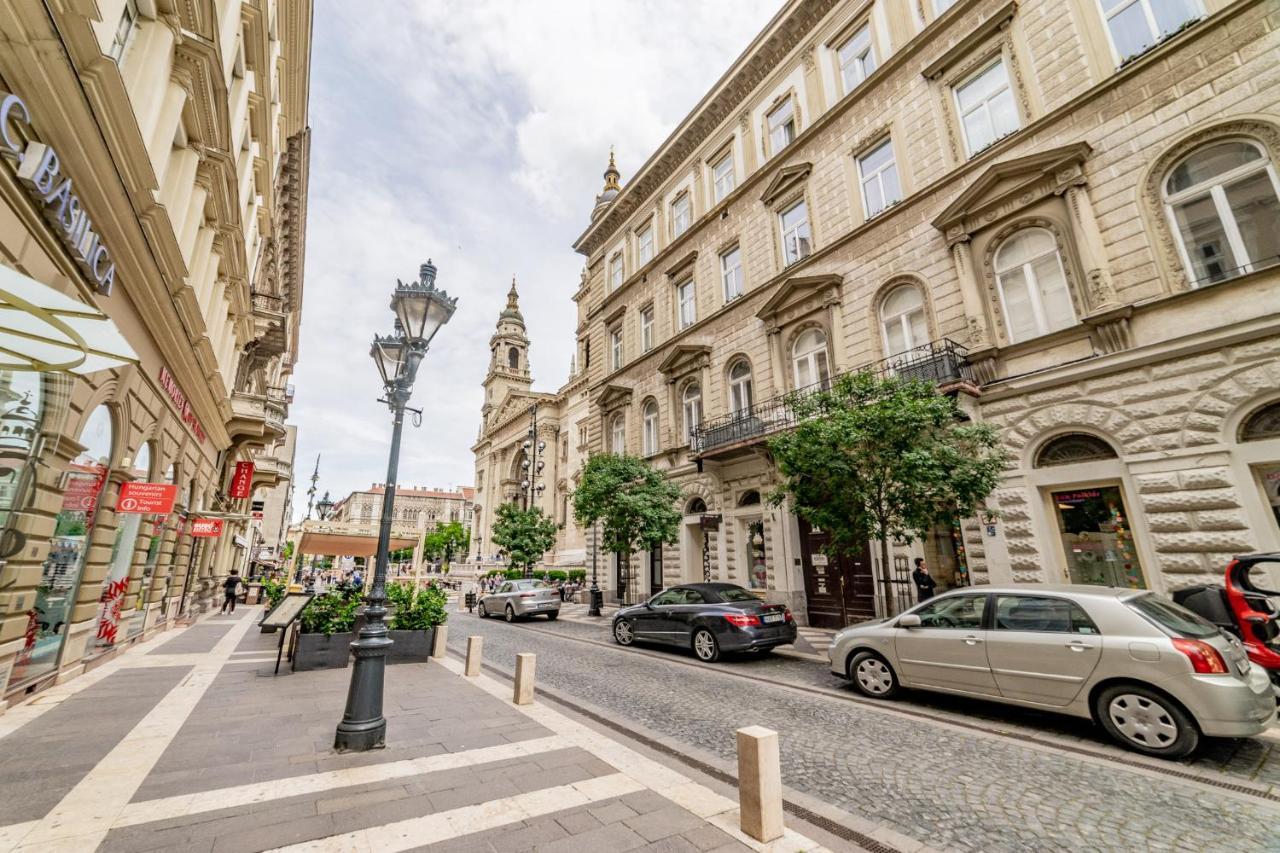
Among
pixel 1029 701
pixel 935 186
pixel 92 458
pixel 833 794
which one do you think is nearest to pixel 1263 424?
pixel 1029 701

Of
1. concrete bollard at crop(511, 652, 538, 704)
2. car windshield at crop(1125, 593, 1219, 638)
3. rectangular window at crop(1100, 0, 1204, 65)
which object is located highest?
rectangular window at crop(1100, 0, 1204, 65)

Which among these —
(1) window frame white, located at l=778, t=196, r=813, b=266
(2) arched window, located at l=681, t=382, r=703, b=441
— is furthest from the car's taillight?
(2) arched window, located at l=681, t=382, r=703, b=441

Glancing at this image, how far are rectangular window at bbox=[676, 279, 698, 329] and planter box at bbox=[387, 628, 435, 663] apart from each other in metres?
15.4

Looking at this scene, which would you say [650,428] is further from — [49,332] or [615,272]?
[49,332]

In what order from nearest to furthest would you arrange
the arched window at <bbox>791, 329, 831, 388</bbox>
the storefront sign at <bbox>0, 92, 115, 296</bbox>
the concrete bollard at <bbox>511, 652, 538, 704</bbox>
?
the storefront sign at <bbox>0, 92, 115, 296</bbox>, the concrete bollard at <bbox>511, 652, 538, 704</bbox>, the arched window at <bbox>791, 329, 831, 388</bbox>

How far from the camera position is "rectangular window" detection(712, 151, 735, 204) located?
2175cm

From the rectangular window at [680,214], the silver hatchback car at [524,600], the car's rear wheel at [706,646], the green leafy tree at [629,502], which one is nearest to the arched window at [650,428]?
the green leafy tree at [629,502]

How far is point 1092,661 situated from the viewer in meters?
5.59

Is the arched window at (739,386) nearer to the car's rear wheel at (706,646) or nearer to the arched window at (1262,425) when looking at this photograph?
the car's rear wheel at (706,646)

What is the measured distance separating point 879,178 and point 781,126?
5.40m

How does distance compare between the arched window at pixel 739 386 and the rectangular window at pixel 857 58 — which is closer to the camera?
the rectangular window at pixel 857 58

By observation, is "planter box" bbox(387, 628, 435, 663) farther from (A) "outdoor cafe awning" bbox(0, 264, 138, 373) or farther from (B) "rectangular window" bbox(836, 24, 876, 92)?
(B) "rectangular window" bbox(836, 24, 876, 92)

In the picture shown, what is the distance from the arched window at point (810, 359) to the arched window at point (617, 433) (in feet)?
32.6

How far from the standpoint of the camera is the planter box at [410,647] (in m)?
10.1
